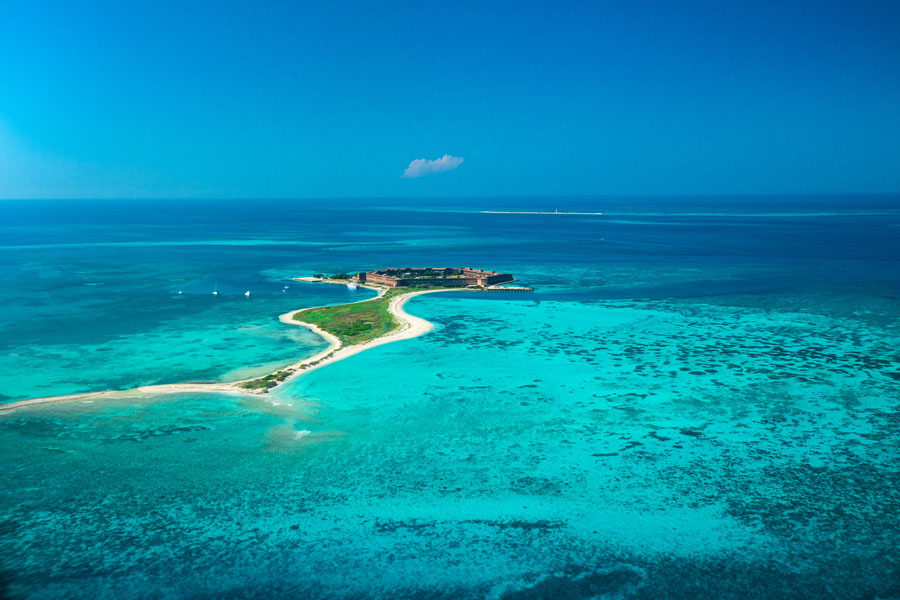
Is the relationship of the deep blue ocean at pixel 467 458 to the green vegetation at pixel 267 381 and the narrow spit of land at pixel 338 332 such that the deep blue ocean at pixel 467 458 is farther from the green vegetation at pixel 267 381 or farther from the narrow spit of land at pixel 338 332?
the green vegetation at pixel 267 381

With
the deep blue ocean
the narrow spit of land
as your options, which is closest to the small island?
the narrow spit of land

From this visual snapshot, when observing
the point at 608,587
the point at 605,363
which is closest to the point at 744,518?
the point at 608,587

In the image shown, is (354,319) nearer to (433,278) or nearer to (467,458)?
(433,278)

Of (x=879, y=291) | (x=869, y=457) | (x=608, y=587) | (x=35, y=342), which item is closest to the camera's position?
(x=608, y=587)

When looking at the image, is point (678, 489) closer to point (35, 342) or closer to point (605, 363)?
point (605, 363)

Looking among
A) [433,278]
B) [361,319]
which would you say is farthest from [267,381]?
[433,278]

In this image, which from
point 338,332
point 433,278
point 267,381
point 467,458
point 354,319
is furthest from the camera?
point 433,278
